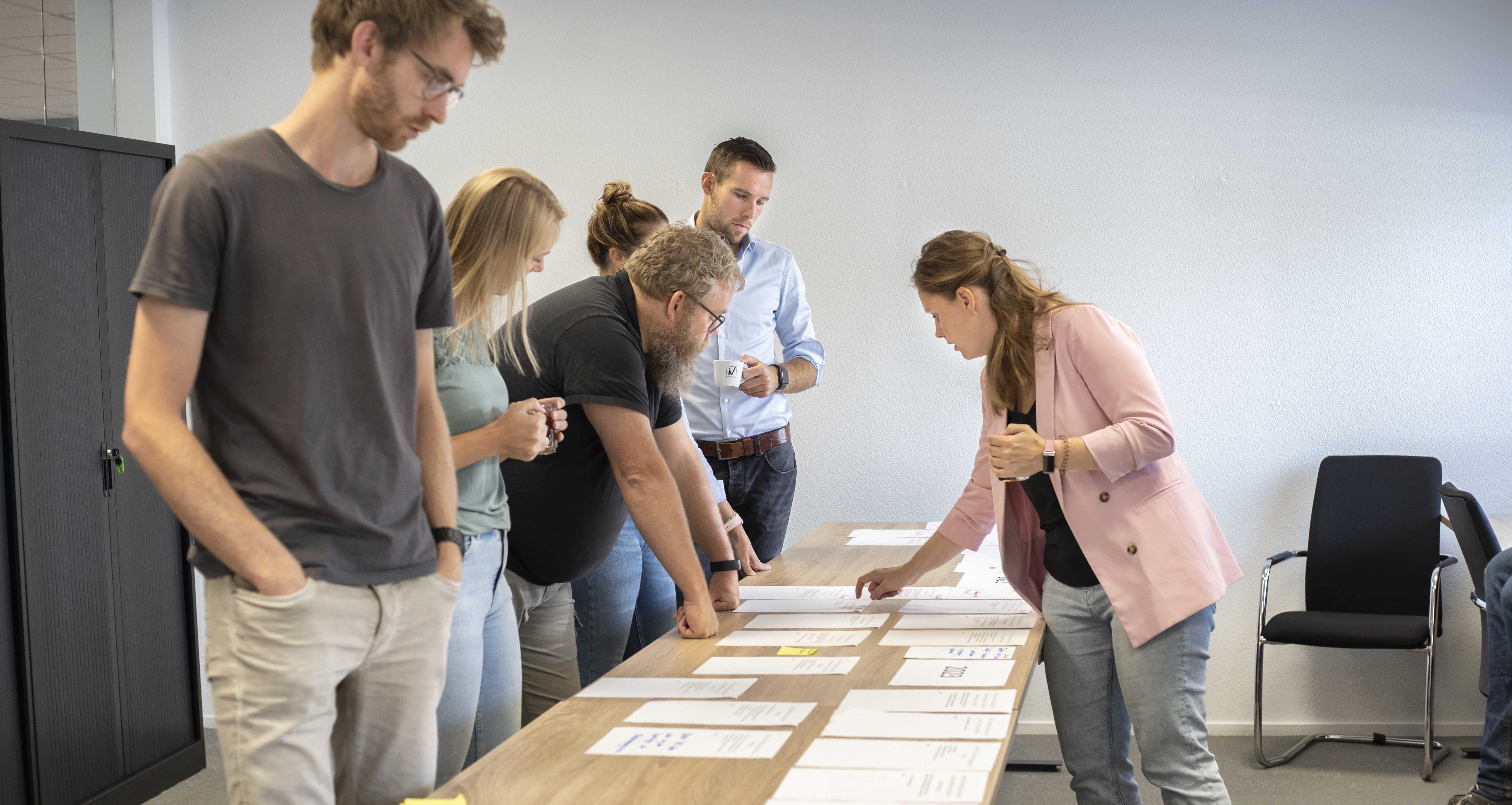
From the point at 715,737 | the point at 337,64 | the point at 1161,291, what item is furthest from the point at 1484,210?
the point at 337,64

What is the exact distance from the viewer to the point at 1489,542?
129 inches

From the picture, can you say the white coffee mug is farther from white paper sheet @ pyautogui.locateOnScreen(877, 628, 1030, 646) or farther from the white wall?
the white wall

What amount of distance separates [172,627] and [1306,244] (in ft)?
13.0

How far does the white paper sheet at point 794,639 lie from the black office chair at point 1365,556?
7.12ft

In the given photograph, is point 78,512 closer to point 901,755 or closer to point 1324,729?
point 901,755

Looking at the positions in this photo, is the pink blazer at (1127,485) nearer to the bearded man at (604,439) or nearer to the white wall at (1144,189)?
the bearded man at (604,439)

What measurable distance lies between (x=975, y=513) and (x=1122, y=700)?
462 millimetres

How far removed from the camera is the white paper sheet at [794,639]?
1976 millimetres

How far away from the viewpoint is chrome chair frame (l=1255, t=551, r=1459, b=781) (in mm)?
3441

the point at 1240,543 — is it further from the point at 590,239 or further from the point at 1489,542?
the point at 590,239

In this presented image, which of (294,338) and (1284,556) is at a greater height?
(294,338)

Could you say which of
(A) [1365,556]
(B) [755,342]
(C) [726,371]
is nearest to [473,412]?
(C) [726,371]

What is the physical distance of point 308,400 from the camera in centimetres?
114

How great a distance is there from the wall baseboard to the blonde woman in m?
2.65
